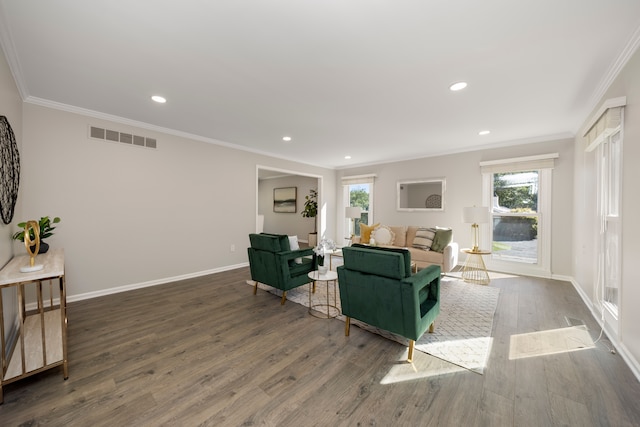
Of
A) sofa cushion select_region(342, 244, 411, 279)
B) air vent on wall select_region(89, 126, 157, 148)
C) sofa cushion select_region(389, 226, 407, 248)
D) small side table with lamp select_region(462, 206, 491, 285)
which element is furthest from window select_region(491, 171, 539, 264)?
air vent on wall select_region(89, 126, 157, 148)

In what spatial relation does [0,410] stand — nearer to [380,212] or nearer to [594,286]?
[594,286]

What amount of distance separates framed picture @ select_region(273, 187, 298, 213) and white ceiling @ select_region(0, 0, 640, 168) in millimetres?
4908

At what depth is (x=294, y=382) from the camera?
1836mm

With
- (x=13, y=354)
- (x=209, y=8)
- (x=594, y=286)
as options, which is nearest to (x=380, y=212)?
(x=594, y=286)

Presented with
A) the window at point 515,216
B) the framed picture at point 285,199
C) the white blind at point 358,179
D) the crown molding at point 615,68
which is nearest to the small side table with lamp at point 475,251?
the window at point 515,216

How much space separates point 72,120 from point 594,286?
6806 mm

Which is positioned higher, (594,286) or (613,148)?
(613,148)

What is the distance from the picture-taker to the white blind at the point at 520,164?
4381 mm

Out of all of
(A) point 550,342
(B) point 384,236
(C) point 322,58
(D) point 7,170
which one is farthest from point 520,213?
(D) point 7,170

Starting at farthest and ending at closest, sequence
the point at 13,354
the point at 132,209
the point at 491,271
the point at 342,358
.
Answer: the point at 491,271 < the point at 132,209 < the point at 342,358 < the point at 13,354

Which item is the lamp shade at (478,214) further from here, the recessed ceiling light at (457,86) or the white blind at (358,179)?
the white blind at (358,179)

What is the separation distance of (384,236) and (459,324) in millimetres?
2771

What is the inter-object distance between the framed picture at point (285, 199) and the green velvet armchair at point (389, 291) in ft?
20.9

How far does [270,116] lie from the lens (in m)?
3.48
